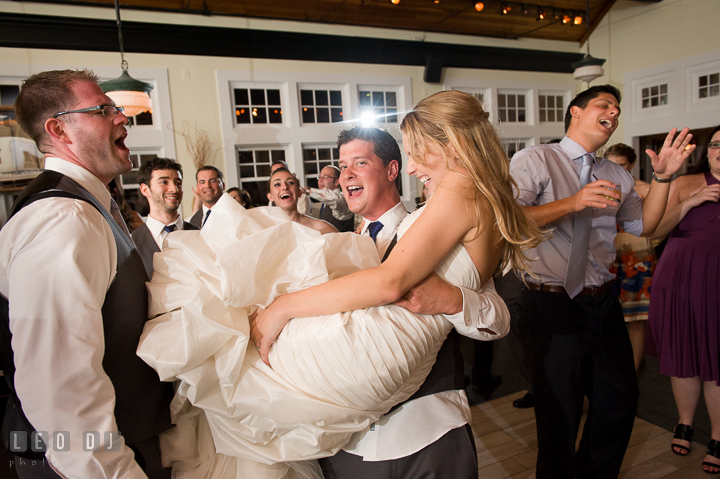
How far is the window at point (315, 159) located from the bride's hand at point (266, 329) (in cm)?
654

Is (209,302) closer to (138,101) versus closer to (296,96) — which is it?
(138,101)

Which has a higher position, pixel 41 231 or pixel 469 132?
pixel 469 132

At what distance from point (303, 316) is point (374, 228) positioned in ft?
2.26

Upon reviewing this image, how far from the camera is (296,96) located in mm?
7258

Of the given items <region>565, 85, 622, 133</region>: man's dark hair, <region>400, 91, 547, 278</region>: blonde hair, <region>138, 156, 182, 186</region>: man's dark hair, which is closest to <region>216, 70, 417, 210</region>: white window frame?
<region>138, 156, 182, 186</region>: man's dark hair

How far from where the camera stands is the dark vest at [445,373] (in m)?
1.24

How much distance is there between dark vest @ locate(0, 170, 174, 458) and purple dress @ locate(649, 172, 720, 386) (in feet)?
8.61

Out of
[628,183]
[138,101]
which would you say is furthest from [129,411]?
[138,101]

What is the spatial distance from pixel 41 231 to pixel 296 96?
673cm

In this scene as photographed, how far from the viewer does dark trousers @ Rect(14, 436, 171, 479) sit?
109 cm

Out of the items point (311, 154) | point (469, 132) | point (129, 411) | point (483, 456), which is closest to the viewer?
point (129, 411)

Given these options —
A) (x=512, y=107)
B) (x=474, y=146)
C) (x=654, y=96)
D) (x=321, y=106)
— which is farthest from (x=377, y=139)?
(x=654, y=96)

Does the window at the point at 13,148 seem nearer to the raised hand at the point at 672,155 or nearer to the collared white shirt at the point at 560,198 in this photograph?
the collared white shirt at the point at 560,198

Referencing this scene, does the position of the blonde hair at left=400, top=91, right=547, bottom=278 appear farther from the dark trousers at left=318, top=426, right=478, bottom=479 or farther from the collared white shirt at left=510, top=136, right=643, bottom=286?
the collared white shirt at left=510, top=136, right=643, bottom=286
